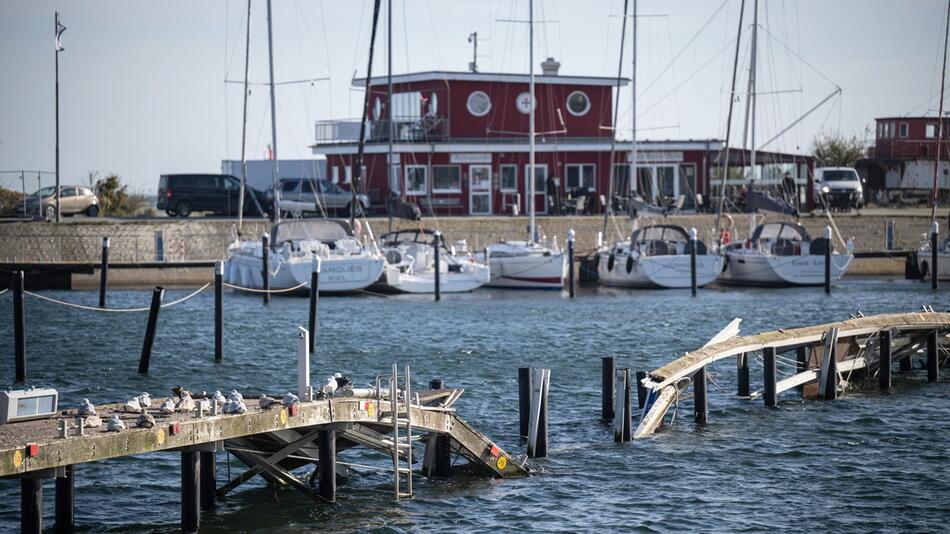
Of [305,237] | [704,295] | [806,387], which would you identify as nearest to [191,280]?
[305,237]

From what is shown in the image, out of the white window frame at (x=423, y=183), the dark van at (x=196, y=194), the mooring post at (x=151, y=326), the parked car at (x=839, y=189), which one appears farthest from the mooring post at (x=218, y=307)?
the parked car at (x=839, y=189)

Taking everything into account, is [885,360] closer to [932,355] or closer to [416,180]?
[932,355]

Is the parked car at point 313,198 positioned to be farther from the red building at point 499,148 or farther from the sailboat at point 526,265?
the sailboat at point 526,265

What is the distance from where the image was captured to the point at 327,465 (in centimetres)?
1739

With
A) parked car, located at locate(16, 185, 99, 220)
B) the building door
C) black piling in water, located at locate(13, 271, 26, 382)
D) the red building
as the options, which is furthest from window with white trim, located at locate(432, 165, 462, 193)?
black piling in water, located at locate(13, 271, 26, 382)

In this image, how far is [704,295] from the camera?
48.5m

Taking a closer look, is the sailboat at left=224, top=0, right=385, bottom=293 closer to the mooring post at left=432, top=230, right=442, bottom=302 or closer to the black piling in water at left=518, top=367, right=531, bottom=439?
the mooring post at left=432, top=230, right=442, bottom=302

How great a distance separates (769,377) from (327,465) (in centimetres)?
1050

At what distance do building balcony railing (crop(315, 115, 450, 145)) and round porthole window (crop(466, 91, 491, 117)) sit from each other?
54.2 inches

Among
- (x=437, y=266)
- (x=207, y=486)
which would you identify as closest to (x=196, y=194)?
(x=437, y=266)

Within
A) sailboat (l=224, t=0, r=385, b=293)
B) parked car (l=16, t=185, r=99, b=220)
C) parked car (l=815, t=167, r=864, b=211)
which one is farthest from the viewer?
parked car (l=815, t=167, r=864, b=211)

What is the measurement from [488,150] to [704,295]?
52.1 feet

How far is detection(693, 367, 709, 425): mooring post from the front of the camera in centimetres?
2325

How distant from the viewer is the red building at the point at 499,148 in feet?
199
